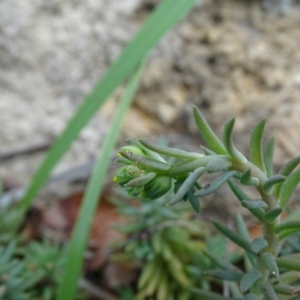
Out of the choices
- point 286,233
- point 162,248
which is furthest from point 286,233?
point 162,248

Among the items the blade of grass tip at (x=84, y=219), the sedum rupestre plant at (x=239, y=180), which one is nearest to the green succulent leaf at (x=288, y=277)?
the sedum rupestre plant at (x=239, y=180)

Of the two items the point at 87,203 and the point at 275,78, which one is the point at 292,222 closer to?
the point at 87,203

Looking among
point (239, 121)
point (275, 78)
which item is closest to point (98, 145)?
point (239, 121)

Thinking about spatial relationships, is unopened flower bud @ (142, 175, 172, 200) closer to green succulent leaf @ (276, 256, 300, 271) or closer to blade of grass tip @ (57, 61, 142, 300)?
green succulent leaf @ (276, 256, 300, 271)

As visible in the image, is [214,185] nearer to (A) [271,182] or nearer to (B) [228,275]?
(A) [271,182]

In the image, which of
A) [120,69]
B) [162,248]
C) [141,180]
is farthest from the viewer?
[120,69]

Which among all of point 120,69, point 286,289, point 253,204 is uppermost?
point 120,69
